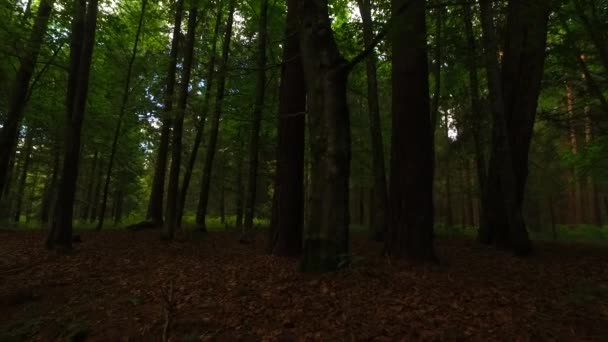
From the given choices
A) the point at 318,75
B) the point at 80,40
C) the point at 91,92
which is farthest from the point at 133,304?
the point at 91,92

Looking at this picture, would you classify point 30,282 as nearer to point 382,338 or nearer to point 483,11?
point 382,338

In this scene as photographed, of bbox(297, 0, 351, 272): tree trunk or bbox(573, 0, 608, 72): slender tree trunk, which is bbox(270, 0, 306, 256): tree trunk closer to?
bbox(297, 0, 351, 272): tree trunk

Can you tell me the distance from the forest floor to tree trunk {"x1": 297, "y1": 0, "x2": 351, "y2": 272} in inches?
16.1

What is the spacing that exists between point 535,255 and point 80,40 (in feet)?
46.0

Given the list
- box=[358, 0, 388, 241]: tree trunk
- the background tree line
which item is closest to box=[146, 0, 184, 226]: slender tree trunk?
the background tree line

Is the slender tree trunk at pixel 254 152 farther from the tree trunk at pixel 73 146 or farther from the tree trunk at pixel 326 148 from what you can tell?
the tree trunk at pixel 326 148

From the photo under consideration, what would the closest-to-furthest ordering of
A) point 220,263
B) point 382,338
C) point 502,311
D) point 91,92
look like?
point 382,338, point 502,311, point 220,263, point 91,92

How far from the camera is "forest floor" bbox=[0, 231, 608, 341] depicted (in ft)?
14.2

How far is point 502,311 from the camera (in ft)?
15.1

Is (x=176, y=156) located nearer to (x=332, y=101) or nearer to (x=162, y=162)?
(x=162, y=162)

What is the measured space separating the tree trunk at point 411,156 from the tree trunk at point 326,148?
1.50 metres

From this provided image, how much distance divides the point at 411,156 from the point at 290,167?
2.92 meters

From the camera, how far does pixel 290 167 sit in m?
8.88

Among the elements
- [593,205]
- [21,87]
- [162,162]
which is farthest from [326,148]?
[593,205]
